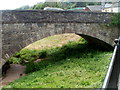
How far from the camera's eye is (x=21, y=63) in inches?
530

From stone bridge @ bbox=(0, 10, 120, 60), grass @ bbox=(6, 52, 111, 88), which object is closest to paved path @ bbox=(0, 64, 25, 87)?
stone bridge @ bbox=(0, 10, 120, 60)

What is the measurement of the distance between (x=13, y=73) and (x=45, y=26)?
3.53 metres

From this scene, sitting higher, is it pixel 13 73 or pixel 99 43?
pixel 99 43

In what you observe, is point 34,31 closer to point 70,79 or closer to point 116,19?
point 70,79

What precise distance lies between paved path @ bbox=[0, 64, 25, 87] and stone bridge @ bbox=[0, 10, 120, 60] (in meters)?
1.42

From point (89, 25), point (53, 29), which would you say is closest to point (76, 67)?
point (53, 29)

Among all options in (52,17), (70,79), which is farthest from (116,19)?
(70,79)

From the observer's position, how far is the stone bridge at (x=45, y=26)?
9359 millimetres

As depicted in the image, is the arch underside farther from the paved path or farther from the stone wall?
the paved path

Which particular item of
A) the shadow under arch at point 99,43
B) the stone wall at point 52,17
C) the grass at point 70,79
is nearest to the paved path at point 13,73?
the grass at point 70,79

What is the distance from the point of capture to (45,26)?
405 inches

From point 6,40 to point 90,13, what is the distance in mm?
5348

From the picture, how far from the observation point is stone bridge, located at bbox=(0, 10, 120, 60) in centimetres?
936

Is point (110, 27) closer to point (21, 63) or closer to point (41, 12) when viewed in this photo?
point (41, 12)
